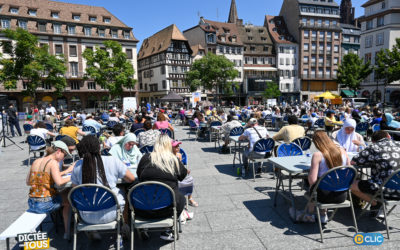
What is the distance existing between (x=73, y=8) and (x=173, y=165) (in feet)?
171

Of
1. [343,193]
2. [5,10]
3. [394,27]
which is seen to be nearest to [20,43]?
[5,10]

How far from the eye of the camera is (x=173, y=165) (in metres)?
3.61

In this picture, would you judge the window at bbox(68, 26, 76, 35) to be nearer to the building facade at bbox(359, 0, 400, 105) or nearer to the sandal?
the sandal

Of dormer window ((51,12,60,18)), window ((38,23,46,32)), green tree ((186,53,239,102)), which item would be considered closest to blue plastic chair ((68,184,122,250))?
green tree ((186,53,239,102))

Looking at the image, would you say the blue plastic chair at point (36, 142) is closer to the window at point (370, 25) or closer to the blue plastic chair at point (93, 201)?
the blue plastic chair at point (93, 201)

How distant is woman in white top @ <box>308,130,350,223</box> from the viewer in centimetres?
379

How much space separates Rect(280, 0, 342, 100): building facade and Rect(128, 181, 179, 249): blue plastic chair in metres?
61.5

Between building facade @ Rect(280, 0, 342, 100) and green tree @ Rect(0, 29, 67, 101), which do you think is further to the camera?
building facade @ Rect(280, 0, 342, 100)

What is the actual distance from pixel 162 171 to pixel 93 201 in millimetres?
878

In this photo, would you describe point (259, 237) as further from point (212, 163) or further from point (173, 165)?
point (212, 163)

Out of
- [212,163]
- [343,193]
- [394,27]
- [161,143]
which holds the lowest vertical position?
[212,163]

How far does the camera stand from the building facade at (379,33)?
146 ft

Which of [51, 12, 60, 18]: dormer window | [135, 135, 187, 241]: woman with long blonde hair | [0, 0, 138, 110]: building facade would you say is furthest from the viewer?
[51, 12, 60, 18]: dormer window

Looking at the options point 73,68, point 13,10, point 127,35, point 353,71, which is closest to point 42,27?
point 13,10
